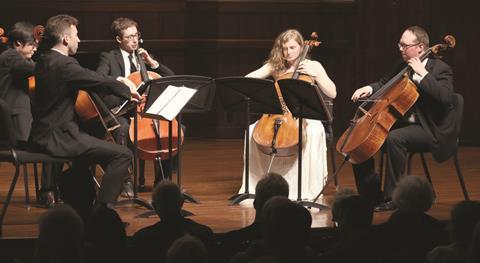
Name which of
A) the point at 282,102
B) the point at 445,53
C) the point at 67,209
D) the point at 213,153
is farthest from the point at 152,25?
the point at 67,209

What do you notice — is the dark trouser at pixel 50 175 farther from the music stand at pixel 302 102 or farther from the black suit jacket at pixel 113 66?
the music stand at pixel 302 102

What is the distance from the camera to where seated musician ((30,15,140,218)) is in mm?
5855

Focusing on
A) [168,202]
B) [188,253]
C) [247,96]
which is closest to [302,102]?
[247,96]

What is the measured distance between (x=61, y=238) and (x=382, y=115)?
3320 mm

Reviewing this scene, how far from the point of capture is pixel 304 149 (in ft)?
22.1

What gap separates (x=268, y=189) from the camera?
4.35 metres

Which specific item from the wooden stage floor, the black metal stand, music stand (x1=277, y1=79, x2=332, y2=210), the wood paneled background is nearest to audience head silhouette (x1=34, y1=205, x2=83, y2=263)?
the wooden stage floor

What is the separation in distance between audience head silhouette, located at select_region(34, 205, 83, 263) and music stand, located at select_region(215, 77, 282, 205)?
9.73 ft

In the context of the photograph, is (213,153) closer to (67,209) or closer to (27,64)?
(27,64)

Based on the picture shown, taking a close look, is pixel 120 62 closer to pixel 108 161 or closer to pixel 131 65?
pixel 131 65

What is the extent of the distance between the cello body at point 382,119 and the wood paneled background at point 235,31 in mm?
3739

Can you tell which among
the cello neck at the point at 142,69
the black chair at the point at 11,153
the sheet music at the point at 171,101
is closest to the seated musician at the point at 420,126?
the sheet music at the point at 171,101

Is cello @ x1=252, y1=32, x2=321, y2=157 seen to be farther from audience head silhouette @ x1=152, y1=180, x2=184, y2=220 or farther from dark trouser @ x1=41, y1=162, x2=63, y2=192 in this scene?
audience head silhouette @ x1=152, y1=180, x2=184, y2=220

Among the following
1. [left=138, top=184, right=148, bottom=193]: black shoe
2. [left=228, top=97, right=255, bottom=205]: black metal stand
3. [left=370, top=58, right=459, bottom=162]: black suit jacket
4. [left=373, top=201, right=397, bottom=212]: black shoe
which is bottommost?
[left=138, top=184, right=148, bottom=193]: black shoe
